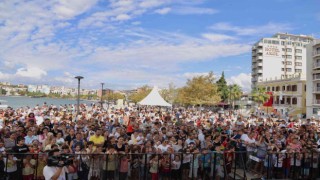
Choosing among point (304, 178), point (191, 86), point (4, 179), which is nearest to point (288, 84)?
point (191, 86)

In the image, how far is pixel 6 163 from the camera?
24.8ft

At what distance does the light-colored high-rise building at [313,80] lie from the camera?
2142 inches

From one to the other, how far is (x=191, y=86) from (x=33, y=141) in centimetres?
5740

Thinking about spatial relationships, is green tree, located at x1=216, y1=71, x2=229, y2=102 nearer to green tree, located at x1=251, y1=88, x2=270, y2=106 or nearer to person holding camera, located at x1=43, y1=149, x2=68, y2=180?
green tree, located at x1=251, y1=88, x2=270, y2=106

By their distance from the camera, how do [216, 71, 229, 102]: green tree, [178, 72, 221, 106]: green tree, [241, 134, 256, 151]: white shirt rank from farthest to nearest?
[216, 71, 229, 102]: green tree → [178, 72, 221, 106]: green tree → [241, 134, 256, 151]: white shirt

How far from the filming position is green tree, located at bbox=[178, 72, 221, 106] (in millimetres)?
63781

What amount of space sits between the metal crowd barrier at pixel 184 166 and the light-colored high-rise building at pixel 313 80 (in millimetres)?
50231

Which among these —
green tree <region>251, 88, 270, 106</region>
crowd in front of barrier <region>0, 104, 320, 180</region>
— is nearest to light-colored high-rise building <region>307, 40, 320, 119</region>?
green tree <region>251, 88, 270, 106</region>

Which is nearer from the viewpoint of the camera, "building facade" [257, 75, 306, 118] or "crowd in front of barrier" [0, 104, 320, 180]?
"crowd in front of barrier" [0, 104, 320, 180]

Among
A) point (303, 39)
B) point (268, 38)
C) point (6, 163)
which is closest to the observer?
point (6, 163)

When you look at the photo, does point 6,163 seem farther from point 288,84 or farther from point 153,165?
point 288,84

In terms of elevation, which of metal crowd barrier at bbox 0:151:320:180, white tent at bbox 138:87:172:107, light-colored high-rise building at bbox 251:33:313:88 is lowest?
metal crowd barrier at bbox 0:151:320:180

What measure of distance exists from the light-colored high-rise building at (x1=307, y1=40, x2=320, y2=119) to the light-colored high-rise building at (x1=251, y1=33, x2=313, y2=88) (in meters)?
46.7

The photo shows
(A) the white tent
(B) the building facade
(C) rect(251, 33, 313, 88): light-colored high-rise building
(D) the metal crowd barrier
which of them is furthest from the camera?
(C) rect(251, 33, 313, 88): light-colored high-rise building
